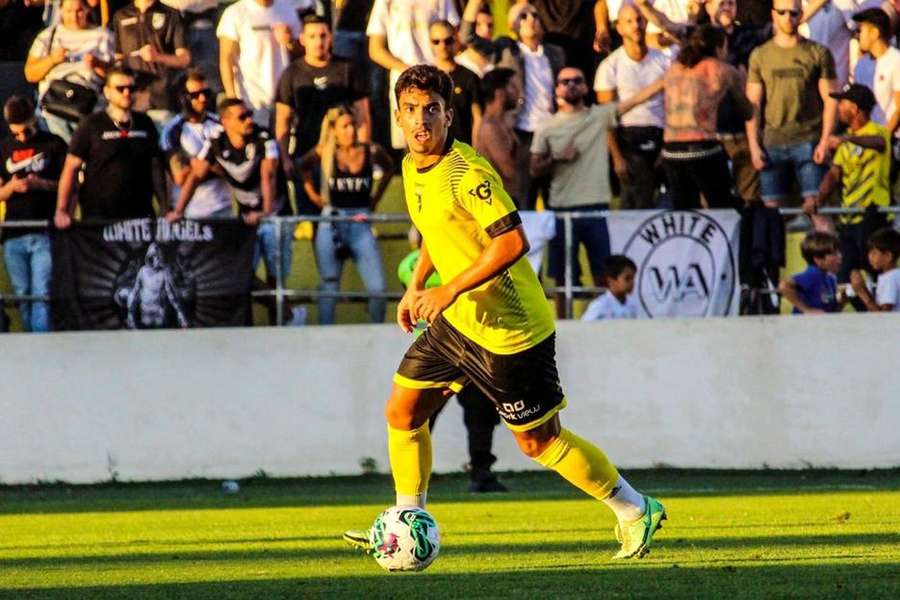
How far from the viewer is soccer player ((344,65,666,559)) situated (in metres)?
7.43

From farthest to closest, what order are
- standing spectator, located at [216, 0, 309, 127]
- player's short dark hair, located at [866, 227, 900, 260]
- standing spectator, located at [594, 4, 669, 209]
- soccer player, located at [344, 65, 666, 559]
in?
standing spectator, located at [216, 0, 309, 127] → standing spectator, located at [594, 4, 669, 209] → player's short dark hair, located at [866, 227, 900, 260] → soccer player, located at [344, 65, 666, 559]

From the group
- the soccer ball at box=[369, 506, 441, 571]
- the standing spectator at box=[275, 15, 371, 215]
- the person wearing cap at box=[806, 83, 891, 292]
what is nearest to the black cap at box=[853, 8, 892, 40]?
the person wearing cap at box=[806, 83, 891, 292]

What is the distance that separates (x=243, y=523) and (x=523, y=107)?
630cm

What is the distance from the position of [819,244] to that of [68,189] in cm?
639

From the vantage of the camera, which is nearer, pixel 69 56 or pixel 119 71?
pixel 119 71

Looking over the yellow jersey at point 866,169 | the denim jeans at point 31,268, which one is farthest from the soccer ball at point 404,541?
the yellow jersey at point 866,169

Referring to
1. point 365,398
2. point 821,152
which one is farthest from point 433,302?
point 821,152

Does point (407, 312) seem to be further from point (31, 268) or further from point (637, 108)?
point (637, 108)

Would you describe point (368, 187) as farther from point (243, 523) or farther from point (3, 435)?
point (243, 523)

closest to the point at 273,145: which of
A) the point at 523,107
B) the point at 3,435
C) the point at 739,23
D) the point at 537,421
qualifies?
the point at 523,107

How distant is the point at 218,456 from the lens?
15.4m

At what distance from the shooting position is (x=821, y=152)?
15.5 meters

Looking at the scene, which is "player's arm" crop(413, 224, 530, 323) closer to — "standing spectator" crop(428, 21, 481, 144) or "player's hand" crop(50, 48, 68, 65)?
"standing spectator" crop(428, 21, 481, 144)

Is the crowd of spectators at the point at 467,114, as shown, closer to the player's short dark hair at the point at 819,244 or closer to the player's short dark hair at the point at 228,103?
the player's short dark hair at the point at 228,103
